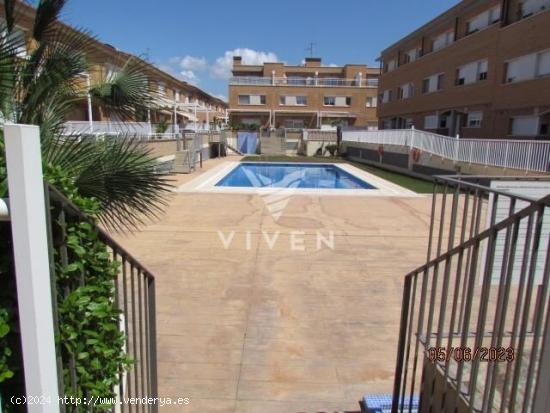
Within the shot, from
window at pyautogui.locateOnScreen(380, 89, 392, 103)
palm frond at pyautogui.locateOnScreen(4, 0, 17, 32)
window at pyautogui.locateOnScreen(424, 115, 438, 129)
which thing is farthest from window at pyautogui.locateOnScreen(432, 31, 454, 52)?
palm frond at pyautogui.locateOnScreen(4, 0, 17, 32)

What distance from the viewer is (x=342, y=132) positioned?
34688 millimetres

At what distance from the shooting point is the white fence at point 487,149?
1234 centimetres

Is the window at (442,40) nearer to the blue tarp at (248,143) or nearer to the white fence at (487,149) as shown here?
the white fence at (487,149)

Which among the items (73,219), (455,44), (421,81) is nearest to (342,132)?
(421,81)

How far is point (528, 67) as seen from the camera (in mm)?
17734

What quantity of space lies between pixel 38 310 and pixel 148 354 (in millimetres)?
1853

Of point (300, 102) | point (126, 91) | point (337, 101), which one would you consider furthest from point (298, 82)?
point (126, 91)

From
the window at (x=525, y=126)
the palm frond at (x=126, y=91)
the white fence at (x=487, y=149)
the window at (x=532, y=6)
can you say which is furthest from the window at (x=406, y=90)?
the palm frond at (x=126, y=91)

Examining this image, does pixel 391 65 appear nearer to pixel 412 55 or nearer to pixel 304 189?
pixel 412 55

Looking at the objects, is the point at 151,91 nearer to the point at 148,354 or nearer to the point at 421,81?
the point at 148,354

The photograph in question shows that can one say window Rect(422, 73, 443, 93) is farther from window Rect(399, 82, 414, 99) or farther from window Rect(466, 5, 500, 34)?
window Rect(466, 5, 500, 34)

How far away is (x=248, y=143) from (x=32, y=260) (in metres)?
37.0

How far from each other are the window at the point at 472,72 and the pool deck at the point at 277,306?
14779 mm
